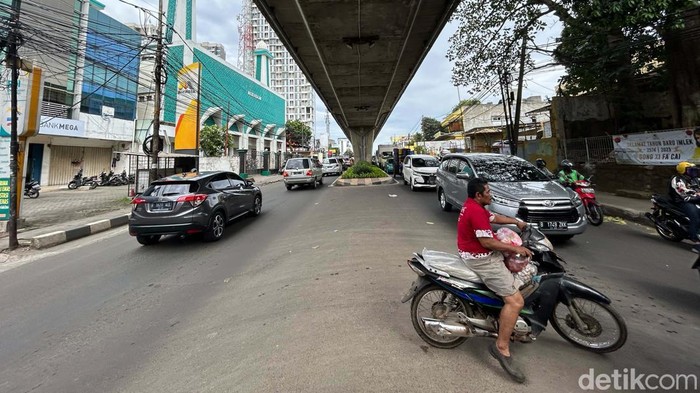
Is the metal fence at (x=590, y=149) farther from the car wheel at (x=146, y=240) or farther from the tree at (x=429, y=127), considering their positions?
the tree at (x=429, y=127)

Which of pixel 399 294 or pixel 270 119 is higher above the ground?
pixel 270 119

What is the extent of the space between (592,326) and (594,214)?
595 centimetres

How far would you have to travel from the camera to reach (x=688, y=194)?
574cm

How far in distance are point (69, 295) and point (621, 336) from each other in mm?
6196

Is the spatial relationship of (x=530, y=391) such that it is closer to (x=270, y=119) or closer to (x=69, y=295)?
(x=69, y=295)

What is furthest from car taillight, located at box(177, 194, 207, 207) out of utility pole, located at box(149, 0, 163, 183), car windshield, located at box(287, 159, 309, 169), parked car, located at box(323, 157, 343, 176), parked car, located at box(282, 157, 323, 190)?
parked car, located at box(323, 157, 343, 176)

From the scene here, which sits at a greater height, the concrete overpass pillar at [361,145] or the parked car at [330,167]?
the concrete overpass pillar at [361,145]

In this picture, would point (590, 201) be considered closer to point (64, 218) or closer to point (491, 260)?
point (491, 260)

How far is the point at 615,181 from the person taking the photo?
440 inches

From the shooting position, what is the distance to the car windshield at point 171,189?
667 cm

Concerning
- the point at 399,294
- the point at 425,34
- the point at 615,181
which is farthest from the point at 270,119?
the point at 399,294

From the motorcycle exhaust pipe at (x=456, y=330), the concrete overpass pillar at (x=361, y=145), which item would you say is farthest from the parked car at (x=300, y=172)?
the concrete overpass pillar at (x=361, y=145)

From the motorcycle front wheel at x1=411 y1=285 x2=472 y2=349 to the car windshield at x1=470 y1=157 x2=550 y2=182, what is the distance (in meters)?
4.11

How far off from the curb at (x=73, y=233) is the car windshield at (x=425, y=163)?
11595mm
